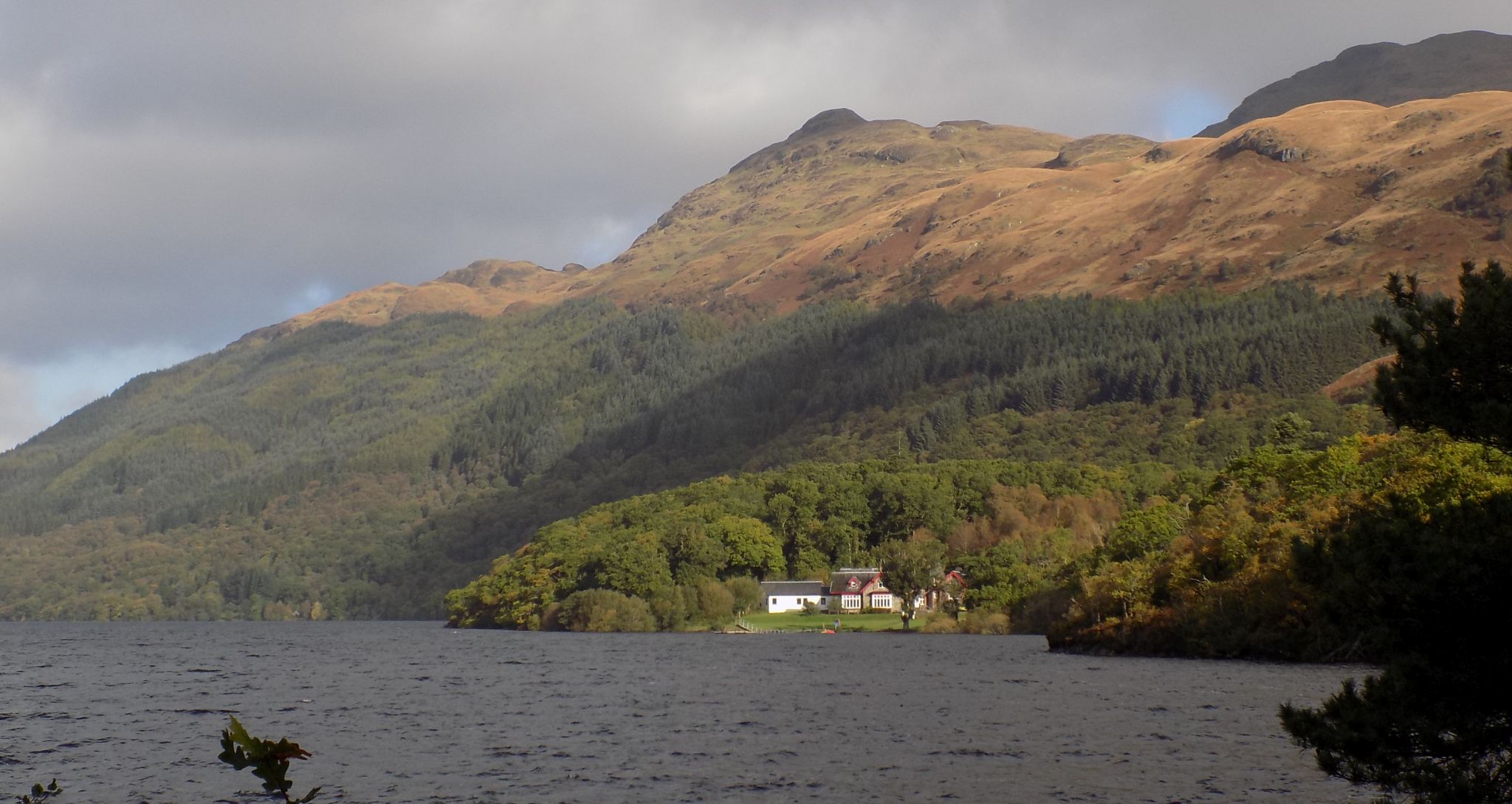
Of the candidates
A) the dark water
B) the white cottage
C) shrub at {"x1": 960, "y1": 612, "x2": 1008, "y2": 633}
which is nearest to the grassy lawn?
the white cottage

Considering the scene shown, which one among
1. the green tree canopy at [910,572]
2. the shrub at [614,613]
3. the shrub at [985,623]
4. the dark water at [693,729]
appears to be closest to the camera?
the dark water at [693,729]

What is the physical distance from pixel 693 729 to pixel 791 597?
135598 mm

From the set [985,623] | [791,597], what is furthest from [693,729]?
[791,597]

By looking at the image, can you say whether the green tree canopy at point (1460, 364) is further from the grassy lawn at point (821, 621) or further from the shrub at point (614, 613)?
the shrub at point (614, 613)

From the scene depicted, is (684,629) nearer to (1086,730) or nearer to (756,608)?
(756,608)

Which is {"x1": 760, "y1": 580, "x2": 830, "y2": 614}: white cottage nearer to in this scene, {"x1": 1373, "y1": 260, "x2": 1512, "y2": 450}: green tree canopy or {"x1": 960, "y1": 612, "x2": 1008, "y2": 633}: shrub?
{"x1": 960, "y1": 612, "x2": 1008, "y2": 633}: shrub

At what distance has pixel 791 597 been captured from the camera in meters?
197

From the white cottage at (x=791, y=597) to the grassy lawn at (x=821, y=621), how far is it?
3313mm

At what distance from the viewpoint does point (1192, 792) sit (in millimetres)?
42250

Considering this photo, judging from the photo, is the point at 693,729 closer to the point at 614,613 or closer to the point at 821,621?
the point at 614,613

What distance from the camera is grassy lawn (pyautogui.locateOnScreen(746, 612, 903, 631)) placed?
6870 inches

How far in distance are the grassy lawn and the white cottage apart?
3.31 meters

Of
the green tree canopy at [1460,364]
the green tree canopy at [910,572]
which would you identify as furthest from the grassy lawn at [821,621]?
the green tree canopy at [1460,364]

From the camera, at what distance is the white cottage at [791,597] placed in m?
195
